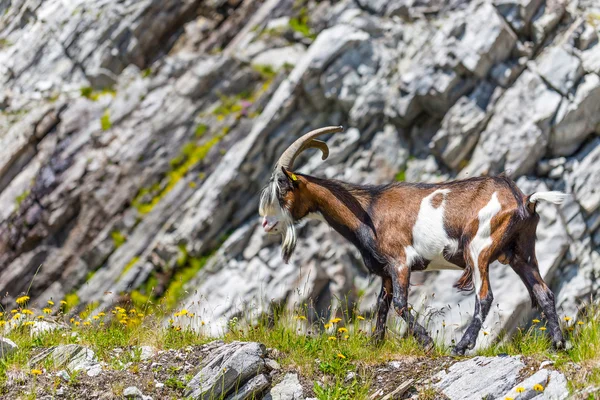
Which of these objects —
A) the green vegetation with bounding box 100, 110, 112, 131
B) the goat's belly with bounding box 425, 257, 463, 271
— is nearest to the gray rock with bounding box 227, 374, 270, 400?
the goat's belly with bounding box 425, 257, 463, 271

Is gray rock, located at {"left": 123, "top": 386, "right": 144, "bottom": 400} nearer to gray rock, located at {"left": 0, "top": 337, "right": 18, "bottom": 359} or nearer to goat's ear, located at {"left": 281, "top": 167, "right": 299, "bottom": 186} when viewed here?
gray rock, located at {"left": 0, "top": 337, "right": 18, "bottom": 359}

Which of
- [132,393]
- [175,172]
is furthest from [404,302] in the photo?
[175,172]

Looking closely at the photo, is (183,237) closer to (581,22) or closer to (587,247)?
(587,247)

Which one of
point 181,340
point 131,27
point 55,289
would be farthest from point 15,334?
point 131,27

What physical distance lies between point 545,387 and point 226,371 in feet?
9.01

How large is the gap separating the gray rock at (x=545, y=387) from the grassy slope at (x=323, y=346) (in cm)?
10

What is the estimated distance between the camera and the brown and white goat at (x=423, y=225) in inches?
286

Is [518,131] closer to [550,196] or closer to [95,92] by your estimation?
[550,196]

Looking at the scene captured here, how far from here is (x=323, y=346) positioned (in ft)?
23.3

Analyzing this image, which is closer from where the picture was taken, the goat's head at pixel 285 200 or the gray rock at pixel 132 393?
the gray rock at pixel 132 393

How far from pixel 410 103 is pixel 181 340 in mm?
12324

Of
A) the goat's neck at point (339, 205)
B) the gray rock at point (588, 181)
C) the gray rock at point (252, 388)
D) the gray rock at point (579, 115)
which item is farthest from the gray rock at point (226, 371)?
the gray rock at point (579, 115)

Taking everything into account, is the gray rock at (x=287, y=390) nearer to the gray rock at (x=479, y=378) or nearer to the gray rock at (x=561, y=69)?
the gray rock at (x=479, y=378)

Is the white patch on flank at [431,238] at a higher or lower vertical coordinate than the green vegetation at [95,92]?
lower
